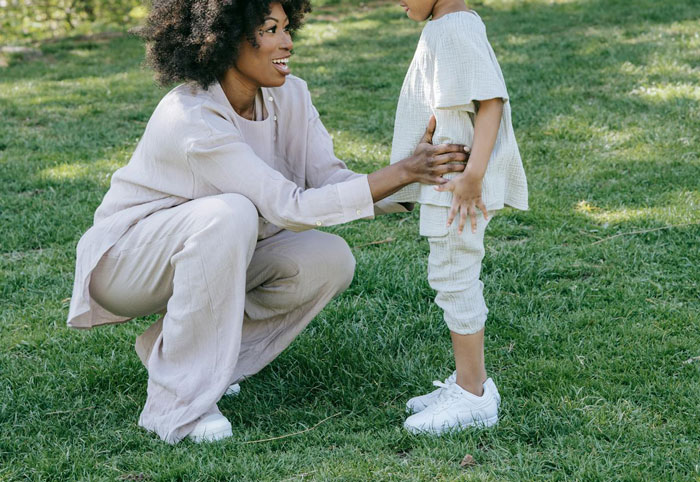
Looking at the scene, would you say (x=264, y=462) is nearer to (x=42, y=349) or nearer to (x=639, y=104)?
(x=42, y=349)

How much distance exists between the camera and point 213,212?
8.85 feet

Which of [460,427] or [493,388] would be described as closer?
[460,427]

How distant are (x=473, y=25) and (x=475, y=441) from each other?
1257 mm

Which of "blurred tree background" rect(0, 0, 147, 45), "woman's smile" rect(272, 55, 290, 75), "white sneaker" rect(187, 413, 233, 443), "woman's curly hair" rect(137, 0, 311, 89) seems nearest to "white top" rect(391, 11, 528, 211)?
"woman's smile" rect(272, 55, 290, 75)

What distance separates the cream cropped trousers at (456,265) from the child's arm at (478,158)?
63 mm

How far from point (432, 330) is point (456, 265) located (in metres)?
0.82

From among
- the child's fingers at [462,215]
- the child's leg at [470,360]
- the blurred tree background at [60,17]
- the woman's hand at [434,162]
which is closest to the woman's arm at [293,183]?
the woman's hand at [434,162]

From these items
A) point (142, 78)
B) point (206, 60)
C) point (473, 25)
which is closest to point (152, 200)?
point (206, 60)

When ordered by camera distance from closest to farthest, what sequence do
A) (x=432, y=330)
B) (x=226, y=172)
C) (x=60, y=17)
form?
(x=226, y=172), (x=432, y=330), (x=60, y=17)

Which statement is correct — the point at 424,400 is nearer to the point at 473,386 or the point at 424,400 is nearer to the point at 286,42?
the point at 473,386

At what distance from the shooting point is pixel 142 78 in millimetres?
8328

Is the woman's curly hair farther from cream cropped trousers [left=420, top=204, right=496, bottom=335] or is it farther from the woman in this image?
cream cropped trousers [left=420, top=204, right=496, bottom=335]

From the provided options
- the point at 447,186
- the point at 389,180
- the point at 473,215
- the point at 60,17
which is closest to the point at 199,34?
the point at 389,180

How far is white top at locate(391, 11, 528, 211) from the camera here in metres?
2.55
